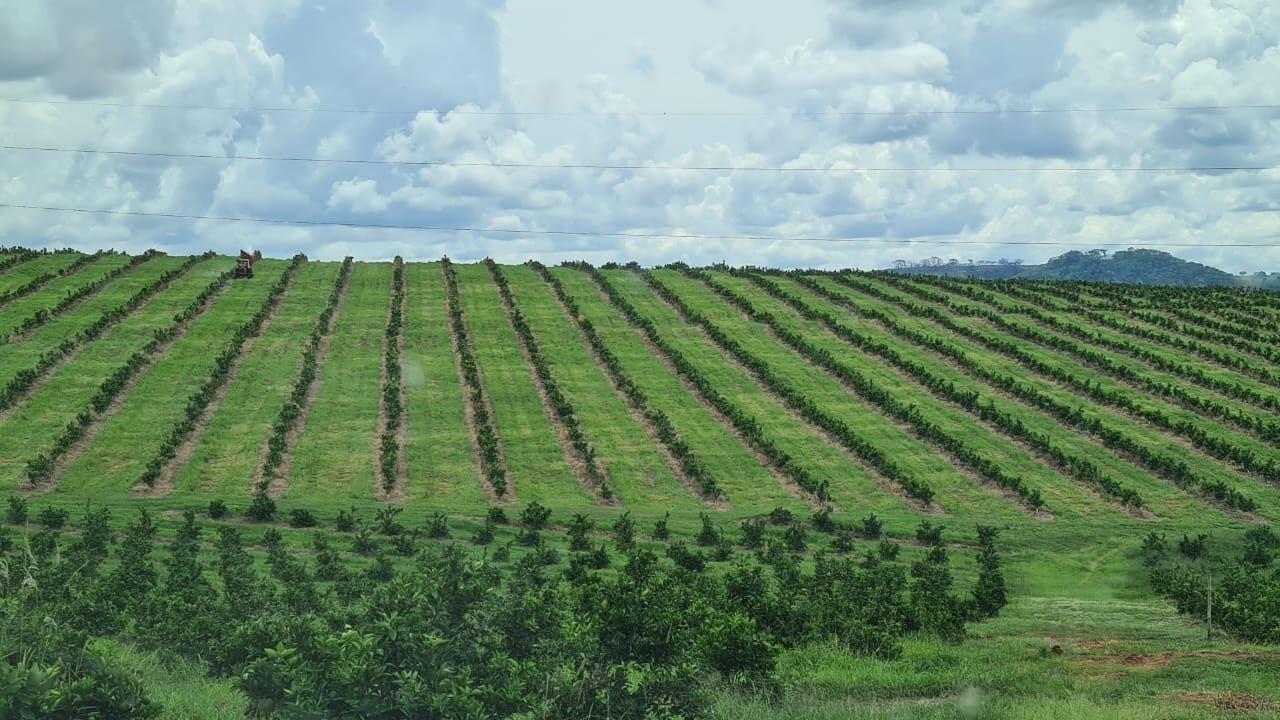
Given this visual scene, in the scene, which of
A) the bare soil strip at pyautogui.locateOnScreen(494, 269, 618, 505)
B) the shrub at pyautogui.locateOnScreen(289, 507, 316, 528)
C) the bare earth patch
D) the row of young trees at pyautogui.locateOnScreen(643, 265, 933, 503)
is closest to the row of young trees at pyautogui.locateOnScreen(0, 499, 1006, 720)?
the bare earth patch

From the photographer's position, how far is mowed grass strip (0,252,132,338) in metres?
67.4

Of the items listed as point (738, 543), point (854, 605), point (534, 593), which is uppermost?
point (534, 593)

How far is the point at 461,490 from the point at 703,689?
1210 inches

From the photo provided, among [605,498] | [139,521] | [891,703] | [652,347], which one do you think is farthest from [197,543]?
[652,347]

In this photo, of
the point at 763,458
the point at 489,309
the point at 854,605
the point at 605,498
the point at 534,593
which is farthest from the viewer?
the point at 489,309

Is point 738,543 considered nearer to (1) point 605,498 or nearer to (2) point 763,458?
(1) point 605,498

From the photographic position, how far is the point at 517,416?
5544 cm

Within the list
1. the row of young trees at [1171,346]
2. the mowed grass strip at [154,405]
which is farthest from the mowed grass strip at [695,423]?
the row of young trees at [1171,346]

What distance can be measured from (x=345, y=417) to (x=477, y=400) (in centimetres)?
757

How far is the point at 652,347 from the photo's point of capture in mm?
71125

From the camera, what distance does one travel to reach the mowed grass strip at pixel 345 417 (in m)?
44.7

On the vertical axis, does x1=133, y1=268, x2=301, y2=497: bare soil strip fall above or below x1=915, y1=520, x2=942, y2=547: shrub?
above

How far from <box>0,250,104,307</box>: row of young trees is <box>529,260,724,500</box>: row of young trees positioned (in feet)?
135

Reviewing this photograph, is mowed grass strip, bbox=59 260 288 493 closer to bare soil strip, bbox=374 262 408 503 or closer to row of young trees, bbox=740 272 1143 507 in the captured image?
bare soil strip, bbox=374 262 408 503
